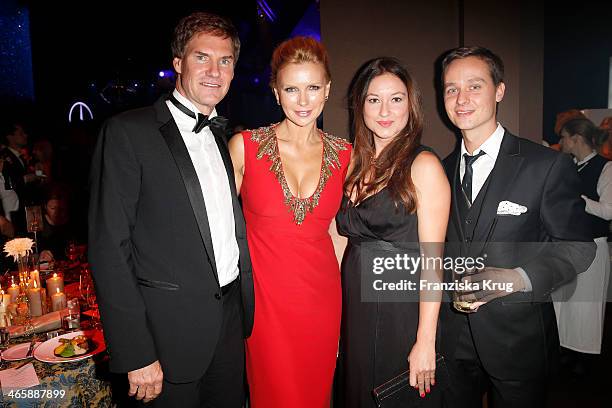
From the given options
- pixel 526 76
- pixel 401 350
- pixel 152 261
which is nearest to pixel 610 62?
pixel 526 76

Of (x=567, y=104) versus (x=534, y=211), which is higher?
(x=567, y=104)

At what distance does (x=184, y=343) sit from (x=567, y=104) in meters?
5.02

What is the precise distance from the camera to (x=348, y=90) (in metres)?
2.60

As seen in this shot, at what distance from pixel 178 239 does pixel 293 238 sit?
0.67 meters

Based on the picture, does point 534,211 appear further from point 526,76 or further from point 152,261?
point 152,261

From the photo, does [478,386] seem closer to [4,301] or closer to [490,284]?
[490,284]

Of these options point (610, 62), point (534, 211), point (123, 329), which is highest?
point (610, 62)

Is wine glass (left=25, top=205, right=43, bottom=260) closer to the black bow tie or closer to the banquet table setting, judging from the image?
the banquet table setting

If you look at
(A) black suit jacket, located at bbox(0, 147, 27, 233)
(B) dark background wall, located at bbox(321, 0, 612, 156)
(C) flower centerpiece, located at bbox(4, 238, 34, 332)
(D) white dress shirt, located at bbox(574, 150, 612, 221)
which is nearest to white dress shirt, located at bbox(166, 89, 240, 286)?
(B) dark background wall, located at bbox(321, 0, 612, 156)

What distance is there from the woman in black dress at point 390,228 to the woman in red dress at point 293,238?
0.39 feet

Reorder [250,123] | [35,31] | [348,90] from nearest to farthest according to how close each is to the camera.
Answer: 1. [348,90]
2. [35,31]
3. [250,123]

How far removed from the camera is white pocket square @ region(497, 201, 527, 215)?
71.4 inches

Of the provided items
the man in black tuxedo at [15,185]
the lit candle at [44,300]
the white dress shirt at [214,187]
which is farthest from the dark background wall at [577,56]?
the man in black tuxedo at [15,185]

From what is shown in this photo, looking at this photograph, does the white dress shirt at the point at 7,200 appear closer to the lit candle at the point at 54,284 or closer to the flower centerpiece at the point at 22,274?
the flower centerpiece at the point at 22,274
